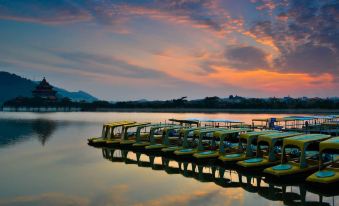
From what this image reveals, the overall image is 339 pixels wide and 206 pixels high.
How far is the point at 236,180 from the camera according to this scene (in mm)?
22953

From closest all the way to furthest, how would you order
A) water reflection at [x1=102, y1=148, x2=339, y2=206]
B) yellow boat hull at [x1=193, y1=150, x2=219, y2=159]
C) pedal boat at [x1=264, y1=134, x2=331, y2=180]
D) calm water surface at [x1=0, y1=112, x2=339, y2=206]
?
1. water reflection at [x1=102, y1=148, x2=339, y2=206]
2. calm water surface at [x1=0, y1=112, x2=339, y2=206]
3. pedal boat at [x1=264, y1=134, x2=331, y2=180]
4. yellow boat hull at [x1=193, y1=150, x2=219, y2=159]

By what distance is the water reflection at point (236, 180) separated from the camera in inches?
741

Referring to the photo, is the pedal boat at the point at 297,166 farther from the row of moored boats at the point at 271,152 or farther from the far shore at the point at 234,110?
the far shore at the point at 234,110

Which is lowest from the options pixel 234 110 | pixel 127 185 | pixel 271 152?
pixel 127 185

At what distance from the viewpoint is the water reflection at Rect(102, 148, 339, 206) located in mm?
18828

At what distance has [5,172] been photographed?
2700 cm

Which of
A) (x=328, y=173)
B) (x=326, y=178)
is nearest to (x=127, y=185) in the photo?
(x=326, y=178)

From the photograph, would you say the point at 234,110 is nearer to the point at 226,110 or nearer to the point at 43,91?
the point at 226,110

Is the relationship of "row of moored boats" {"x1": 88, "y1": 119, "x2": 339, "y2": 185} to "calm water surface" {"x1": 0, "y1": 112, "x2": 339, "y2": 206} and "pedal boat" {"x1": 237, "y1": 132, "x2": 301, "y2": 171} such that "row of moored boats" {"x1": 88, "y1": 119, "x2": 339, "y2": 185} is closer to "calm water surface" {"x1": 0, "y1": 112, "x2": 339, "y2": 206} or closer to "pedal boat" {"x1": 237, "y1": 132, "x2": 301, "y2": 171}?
"pedal boat" {"x1": 237, "y1": 132, "x2": 301, "y2": 171}

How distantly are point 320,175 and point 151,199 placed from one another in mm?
9704

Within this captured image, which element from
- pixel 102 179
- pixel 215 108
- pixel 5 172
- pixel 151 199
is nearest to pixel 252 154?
pixel 151 199

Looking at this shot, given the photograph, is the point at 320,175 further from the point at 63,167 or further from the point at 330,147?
the point at 63,167

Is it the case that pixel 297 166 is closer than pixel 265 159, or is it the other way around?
pixel 297 166

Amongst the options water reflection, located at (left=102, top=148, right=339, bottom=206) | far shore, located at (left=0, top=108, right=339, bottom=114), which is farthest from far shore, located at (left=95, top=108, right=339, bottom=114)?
water reflection, located at (left=102, top=148, right=339, bottom=206)
